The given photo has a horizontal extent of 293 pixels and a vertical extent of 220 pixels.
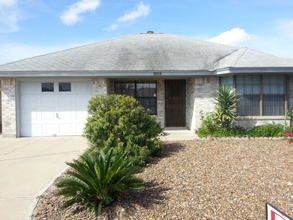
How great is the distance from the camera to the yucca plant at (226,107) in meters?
9.52

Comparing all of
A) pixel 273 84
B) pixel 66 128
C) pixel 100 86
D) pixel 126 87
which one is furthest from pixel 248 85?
pixel 66 128

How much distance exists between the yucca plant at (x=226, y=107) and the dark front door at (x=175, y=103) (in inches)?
99.2

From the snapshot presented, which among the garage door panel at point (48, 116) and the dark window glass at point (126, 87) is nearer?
the garage door panel at point (48, 116)

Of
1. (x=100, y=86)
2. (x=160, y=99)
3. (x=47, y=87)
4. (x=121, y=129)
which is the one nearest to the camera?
(x=121, y=129)

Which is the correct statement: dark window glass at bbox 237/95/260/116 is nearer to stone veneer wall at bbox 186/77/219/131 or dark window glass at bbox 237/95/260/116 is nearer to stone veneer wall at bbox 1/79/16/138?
stone veneer wall at bbox 186/77/219/131

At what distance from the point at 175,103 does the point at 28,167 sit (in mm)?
7657

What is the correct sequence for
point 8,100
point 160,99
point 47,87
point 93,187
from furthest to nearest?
1. point 160,99
2. point 47,87
3. point 8,100
4. point 93,187

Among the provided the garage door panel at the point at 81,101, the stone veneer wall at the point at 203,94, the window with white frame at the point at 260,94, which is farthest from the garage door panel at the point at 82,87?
the window with white frame at the point at 260,94

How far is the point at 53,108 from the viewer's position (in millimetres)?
10789

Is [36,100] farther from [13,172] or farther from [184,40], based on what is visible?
[184,40]

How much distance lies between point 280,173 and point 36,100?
959cm

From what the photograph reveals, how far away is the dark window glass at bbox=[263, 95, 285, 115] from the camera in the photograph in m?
10.2

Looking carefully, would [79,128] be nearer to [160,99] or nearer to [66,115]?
[66,115]

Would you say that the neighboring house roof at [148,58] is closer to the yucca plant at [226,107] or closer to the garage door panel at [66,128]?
the yucca plant at [226,107]
